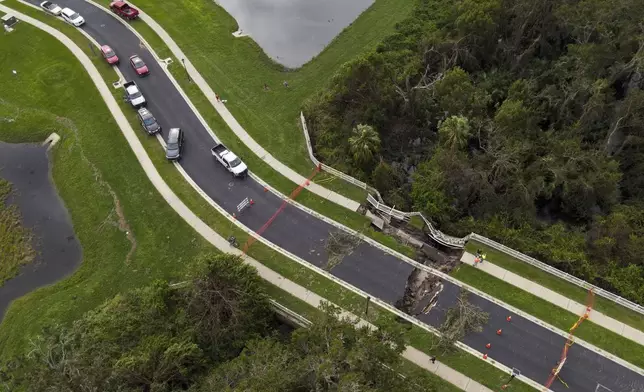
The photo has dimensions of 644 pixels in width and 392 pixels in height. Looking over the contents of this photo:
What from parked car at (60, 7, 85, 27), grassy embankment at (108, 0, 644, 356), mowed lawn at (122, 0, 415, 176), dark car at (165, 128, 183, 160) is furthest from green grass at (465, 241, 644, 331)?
parked car at (60, 7, 85, 27)

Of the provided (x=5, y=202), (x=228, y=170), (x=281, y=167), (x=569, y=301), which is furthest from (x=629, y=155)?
(x=5, y=202)

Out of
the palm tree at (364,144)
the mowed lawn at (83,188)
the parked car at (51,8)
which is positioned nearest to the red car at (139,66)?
the mowed lawn at (83,188)

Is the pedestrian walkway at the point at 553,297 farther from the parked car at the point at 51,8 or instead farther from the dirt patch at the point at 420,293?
the parked car at the point at 51,8

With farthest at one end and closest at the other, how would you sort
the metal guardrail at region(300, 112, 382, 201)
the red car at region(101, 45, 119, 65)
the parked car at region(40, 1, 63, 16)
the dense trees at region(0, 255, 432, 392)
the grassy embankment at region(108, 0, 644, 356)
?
the parked car at region(40, 1, 63, 16)
the red car at region(101, 45, 119, 65)
the metal guardrail at region(300, 112, 382, 201)
the grassy embankment at region(108, 0, 644, 356)
the dense trees at region(0, 255, 432, 392)

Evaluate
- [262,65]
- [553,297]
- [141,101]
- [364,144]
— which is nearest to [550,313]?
[553,297]

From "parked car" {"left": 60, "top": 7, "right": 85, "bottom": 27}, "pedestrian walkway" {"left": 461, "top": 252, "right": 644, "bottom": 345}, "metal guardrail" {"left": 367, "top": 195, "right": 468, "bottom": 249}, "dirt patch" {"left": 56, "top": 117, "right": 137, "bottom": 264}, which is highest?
"parked car" {"left": 60, "top": 7, "right": 85, "bottom": 27}

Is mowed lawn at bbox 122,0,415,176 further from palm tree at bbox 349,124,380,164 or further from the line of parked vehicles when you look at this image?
palm tree at bbox 349,124,380,164

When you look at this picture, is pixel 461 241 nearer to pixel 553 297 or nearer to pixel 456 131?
pixel 553 297
